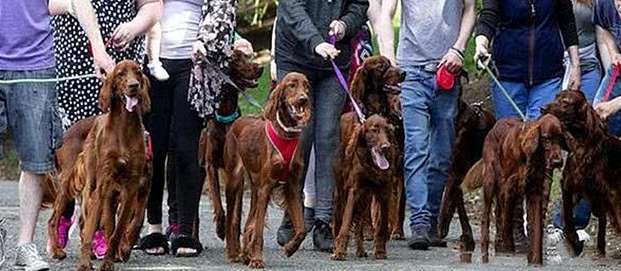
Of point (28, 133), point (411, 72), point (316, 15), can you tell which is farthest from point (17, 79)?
point (411, 72)

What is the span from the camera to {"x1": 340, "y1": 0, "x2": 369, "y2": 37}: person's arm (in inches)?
418

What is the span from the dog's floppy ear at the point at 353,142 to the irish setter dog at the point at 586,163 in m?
1.24

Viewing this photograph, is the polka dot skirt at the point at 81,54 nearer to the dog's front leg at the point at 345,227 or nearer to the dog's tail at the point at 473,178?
the dog's front leg at the point at 345,227

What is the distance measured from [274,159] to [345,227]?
89 centimetres

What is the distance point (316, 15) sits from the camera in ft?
35.0

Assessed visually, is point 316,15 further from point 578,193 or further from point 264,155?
point 578,193

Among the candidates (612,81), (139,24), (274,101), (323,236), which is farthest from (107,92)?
(612,81)

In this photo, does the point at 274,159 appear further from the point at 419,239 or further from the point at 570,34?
the point at 570,34

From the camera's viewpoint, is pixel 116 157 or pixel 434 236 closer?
pixel 116 157

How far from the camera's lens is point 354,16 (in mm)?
10688

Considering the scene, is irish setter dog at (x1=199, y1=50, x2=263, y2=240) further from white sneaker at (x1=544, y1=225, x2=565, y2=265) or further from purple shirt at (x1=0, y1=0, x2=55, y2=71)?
white sneaker at (x1=544, y1=225, x2=565, y2=265)

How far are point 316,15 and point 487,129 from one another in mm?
1800

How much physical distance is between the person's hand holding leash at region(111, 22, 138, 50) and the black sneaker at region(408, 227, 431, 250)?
276 centimetres

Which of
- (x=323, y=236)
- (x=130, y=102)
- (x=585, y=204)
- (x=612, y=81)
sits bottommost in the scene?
(x=323, y=236)
